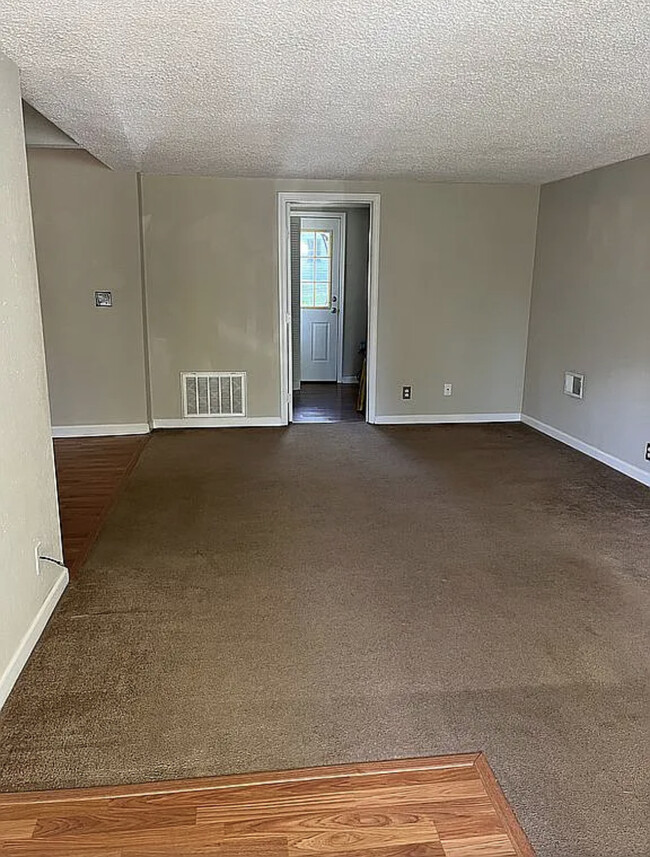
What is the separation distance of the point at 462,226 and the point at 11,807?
210 inches

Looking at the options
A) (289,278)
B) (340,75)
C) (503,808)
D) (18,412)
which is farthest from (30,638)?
(289,278)

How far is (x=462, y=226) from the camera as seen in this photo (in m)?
5.66

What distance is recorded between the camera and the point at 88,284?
5.18 m

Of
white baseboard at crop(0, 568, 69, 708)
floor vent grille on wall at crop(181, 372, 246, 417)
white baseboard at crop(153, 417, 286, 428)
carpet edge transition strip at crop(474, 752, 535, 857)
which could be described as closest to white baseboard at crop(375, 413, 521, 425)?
white baseboard at crop(153, 417, 286, 428)

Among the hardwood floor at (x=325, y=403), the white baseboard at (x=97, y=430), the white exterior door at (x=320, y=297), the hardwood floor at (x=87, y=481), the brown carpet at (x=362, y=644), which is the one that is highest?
the white exterior door at (x=320, y=297)

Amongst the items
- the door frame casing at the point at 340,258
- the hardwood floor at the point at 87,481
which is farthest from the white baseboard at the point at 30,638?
the door frame casing at the point at 340,258

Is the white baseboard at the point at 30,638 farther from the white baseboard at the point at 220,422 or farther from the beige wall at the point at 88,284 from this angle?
the white baseboard at the point at 220,422

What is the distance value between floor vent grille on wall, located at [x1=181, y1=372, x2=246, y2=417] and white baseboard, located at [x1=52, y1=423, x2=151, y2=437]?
491mm

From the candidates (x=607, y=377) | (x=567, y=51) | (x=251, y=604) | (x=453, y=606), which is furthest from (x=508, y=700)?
(x=607, y=377)

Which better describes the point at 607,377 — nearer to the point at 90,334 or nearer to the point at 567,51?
the point at 567,51

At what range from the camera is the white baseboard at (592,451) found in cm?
434

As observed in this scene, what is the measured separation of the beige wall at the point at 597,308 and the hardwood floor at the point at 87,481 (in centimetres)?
356

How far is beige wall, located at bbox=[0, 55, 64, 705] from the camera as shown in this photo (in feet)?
7.02

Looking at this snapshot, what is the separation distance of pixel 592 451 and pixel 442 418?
152cm
